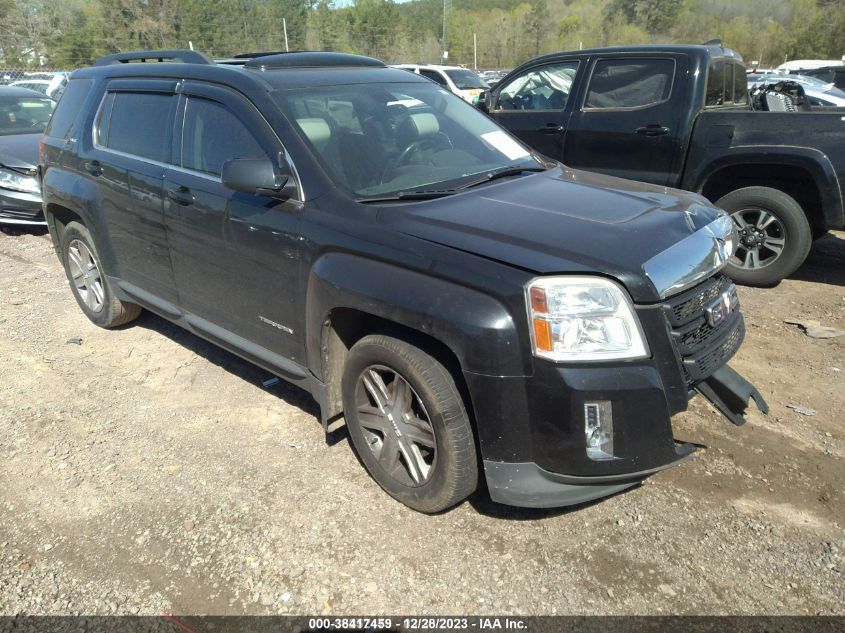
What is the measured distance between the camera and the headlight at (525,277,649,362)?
240 cm

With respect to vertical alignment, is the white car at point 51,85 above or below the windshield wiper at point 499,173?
below

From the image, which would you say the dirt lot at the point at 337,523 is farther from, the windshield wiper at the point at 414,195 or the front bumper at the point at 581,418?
the windshield wiper at the point at 414,195

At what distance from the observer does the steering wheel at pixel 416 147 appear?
328 centimetres

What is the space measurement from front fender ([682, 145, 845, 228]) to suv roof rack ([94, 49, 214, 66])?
4.30 m

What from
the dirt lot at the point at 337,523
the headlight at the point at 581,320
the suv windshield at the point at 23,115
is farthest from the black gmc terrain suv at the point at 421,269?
the suv windshield at the point at 23,115

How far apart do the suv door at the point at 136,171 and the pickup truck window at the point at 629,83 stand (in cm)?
423

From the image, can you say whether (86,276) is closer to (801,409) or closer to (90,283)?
(90,283)

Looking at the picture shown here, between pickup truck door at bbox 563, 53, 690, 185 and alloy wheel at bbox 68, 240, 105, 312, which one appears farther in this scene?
pickup truck door at bbox 563, 53, 690, 185

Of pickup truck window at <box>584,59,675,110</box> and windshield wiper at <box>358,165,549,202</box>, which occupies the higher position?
pickup truck window at <box>584,59,675,110</box>

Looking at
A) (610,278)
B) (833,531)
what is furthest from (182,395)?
(833,531)

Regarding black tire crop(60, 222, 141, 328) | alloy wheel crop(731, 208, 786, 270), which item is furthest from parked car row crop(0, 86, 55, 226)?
alloy wheel crop(731, 208, 786, 270)

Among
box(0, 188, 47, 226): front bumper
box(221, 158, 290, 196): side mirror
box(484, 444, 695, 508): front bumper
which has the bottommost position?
box(0, 188, 47, 226): front bumper

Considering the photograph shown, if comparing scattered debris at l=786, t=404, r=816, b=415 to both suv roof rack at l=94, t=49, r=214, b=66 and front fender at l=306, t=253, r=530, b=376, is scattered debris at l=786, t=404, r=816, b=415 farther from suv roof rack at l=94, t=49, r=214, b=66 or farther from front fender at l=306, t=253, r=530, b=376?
suv roof rack at l=94, t=49, r=214, b=66

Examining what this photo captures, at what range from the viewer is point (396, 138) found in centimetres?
348
